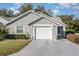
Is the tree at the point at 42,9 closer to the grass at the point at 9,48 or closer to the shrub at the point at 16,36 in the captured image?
the shrub at the point at 16,36

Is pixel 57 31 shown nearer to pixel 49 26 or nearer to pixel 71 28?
pixel 49 26

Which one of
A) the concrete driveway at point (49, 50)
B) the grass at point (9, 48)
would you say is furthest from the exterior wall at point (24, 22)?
the grass at point (9, 48)

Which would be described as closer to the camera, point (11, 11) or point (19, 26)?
point (19, 26)

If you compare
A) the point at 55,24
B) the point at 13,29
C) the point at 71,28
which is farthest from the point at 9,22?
the point at 71,28

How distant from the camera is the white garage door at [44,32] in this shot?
2928 cm

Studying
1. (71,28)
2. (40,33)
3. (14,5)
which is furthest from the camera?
(71,28)

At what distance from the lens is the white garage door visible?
2928 centimetres

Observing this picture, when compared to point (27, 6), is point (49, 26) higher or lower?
lower

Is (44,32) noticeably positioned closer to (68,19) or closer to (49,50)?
(68,19)

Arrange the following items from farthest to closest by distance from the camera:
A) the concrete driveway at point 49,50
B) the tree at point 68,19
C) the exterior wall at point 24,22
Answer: the tree at point 68,19, the exterior wall at point 24,22, the concrete driveway at point 49,50

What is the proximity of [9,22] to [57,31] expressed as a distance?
19.8 feet

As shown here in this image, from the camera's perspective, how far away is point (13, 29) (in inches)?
1203

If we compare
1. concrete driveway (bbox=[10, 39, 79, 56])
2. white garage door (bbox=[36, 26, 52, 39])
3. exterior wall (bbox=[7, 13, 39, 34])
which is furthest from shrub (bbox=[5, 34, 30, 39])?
concrete driveway (bbox=[10, 39, 79, 56])

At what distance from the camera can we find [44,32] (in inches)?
1160
